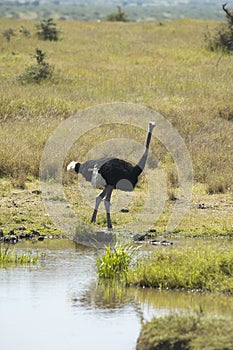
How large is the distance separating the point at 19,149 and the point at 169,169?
3.09m

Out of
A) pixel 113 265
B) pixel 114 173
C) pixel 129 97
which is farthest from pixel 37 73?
pixel 113 265

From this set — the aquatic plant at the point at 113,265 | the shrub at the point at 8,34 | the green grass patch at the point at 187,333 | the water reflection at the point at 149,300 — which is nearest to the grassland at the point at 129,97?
the shrub at the point at 8,34

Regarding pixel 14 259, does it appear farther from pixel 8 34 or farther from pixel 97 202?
pixel 8 34

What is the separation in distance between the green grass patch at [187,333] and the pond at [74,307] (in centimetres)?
52

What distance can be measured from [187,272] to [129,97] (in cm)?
1423

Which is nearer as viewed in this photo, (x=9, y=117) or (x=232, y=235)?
(x=232, y=235)

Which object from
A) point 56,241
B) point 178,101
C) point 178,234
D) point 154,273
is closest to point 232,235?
point 178,234

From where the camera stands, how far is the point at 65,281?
10.2 meters

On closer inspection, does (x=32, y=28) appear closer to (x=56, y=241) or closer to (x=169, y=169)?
(x=169, y=169)

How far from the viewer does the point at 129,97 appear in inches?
931

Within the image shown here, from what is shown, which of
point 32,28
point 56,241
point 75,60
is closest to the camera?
point 56,241

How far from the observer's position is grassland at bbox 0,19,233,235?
16.0 meters

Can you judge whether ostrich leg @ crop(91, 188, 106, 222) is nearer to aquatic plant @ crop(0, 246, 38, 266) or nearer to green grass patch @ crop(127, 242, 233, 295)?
aquatic plant @ crop(0, 246, 38, 266)

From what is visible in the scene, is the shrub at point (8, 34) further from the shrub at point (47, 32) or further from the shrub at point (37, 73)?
the shrub at point (37, 73)
